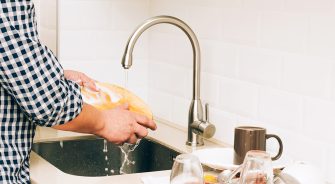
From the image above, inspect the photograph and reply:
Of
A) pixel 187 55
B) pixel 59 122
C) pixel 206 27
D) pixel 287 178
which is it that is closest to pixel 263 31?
pixel 206 27

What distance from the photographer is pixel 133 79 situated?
2.40 metres

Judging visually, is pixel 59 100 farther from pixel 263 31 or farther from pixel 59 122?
pixel 263 31

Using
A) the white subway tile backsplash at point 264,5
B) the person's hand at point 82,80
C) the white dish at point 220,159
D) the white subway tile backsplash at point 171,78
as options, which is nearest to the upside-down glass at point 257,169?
the white dish at point 220,159

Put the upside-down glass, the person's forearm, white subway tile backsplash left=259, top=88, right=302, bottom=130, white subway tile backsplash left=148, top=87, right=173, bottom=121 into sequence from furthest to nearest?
white subway tile backsplash left=148, top=87, right=173, bottom=121 < white subway tile backsplash left=259, top=88, right=302, bottom=130 < the person's forearm < the upside-down glass

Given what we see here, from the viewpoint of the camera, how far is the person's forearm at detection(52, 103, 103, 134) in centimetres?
146

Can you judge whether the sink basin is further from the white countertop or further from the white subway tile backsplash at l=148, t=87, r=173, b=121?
the white subway tile backsplash at l=148, t=87, r=173, b=121

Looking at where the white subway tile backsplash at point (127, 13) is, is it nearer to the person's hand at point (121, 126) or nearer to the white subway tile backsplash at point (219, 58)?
the white subway tile backsplash at point (219, 58)

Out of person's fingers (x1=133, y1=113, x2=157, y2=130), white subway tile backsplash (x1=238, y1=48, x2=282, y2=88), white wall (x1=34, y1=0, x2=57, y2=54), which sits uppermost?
white wall (x1=34, y1=0, x2=57, y2=54)

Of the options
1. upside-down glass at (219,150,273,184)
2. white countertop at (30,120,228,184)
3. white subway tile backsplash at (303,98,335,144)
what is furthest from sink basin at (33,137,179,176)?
upside-down glass at (219,150,273,184)

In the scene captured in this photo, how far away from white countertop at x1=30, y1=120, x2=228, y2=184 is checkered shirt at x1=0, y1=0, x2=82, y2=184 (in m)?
0.18

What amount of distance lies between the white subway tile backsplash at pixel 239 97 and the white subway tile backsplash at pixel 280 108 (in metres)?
0.03

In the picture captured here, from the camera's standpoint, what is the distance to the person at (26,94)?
1.28m

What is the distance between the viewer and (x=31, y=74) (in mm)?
1312

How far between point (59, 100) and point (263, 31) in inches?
26.8
